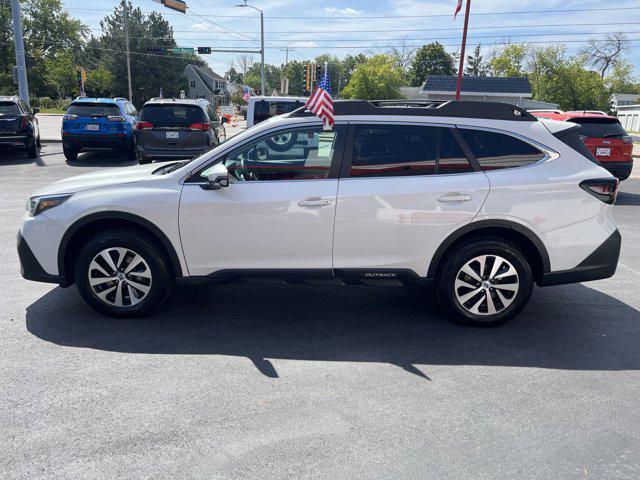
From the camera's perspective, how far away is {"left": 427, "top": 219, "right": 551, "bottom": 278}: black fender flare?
452 centimetres

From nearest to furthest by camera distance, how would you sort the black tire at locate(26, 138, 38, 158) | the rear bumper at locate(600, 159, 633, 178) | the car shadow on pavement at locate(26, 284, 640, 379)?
the car shadow on pavement at locate(26, 284, 640, 379) < the rear bumper at locate(600, 159, 633, 178) < the black tire at locate(26, 138, 38, 158)

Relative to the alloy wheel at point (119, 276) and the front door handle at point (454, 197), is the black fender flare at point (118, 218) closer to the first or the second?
the alloy wheel at point (119, 276)

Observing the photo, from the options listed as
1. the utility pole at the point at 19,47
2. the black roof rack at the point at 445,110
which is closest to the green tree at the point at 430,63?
the utility pole at the point at 19,47

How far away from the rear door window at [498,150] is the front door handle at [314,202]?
129 centimetres

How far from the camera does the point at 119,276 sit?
4.64 meters

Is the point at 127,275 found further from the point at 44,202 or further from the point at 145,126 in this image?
the point at 145,126

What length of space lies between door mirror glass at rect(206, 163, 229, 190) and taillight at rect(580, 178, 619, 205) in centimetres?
288

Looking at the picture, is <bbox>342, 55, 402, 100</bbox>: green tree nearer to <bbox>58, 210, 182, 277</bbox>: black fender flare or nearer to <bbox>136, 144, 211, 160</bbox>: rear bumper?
<bbox>136, 144, 211, 160</bbox>: rear bumper

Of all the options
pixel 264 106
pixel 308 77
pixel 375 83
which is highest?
pixel 375 83

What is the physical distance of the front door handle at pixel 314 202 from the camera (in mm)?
4445

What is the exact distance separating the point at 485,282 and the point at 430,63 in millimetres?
105079

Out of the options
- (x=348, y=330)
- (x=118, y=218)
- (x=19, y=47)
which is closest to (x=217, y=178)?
(x=118, y=218)

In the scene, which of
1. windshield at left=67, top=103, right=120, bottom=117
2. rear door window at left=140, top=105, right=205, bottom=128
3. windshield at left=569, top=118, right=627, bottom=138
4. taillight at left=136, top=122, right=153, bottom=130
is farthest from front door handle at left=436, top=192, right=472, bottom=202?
windshield at left=67, top=103, right=120, bottom=117

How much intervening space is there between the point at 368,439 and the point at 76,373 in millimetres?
2066
